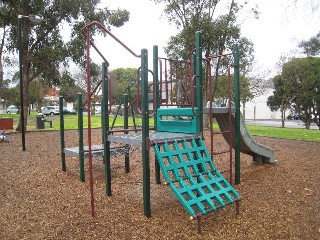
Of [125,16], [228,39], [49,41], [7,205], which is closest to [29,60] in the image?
[49,41]

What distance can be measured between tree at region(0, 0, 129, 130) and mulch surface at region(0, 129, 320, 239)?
26.1 ft

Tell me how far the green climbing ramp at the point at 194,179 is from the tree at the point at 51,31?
10.7m

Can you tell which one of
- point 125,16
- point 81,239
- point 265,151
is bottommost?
point 81,239

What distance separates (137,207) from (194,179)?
0.87 metres

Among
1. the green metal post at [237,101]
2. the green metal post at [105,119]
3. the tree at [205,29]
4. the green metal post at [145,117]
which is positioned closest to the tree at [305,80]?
the tree at [205,29]

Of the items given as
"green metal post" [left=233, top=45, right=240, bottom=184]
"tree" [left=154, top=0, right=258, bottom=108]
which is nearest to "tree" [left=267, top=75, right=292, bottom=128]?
"tree" [left=154, top=0, right=258, bottom=108]

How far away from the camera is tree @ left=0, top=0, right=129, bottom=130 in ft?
43.4

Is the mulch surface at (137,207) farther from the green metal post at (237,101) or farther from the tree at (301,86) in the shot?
the tree at (301,86)

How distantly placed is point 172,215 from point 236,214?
2.61 ft

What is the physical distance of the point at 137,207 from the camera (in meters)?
4.15

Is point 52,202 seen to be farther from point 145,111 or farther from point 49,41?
point 49,41

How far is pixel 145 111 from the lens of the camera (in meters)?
3.81

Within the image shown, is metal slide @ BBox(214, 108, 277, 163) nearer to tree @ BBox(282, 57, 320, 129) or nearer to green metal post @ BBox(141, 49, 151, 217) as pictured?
green metal post @ BBox(141, 49, 151, 217)

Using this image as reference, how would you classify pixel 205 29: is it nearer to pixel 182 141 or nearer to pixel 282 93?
pixel 182 141
